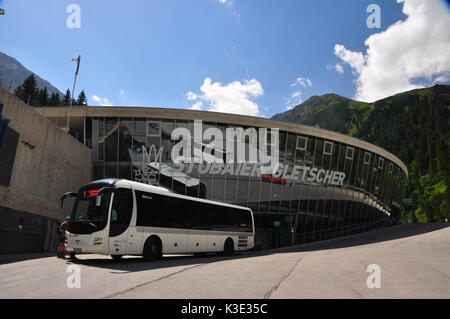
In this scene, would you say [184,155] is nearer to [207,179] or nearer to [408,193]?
[207,179]

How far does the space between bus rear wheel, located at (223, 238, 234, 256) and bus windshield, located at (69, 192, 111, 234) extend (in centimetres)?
A: 828

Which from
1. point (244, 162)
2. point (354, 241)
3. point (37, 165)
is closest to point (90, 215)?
point (37, 165)

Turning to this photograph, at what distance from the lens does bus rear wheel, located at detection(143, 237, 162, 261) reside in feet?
41.2

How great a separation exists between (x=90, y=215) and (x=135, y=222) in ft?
5.21

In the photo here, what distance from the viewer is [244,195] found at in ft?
95.7

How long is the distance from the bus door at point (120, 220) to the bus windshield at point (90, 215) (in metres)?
0.28

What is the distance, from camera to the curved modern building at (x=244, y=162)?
89.1ft

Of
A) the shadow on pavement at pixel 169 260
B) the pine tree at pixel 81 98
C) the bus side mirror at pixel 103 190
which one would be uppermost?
the pine tree at pixel 81 98

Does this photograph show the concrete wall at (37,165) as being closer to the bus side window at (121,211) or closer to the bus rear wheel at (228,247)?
the bus side window at (121,211)

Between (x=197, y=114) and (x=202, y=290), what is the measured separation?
23.3m

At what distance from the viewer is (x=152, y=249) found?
12836 millimetres

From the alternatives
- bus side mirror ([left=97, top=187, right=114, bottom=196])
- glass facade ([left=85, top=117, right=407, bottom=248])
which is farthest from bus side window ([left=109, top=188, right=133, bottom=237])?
glass facade ([left=85, top=117, right=407, bottom=248])

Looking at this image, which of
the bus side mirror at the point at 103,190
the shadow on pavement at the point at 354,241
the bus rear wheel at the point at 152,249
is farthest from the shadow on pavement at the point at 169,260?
the bus side mirror at the point at 103,190
